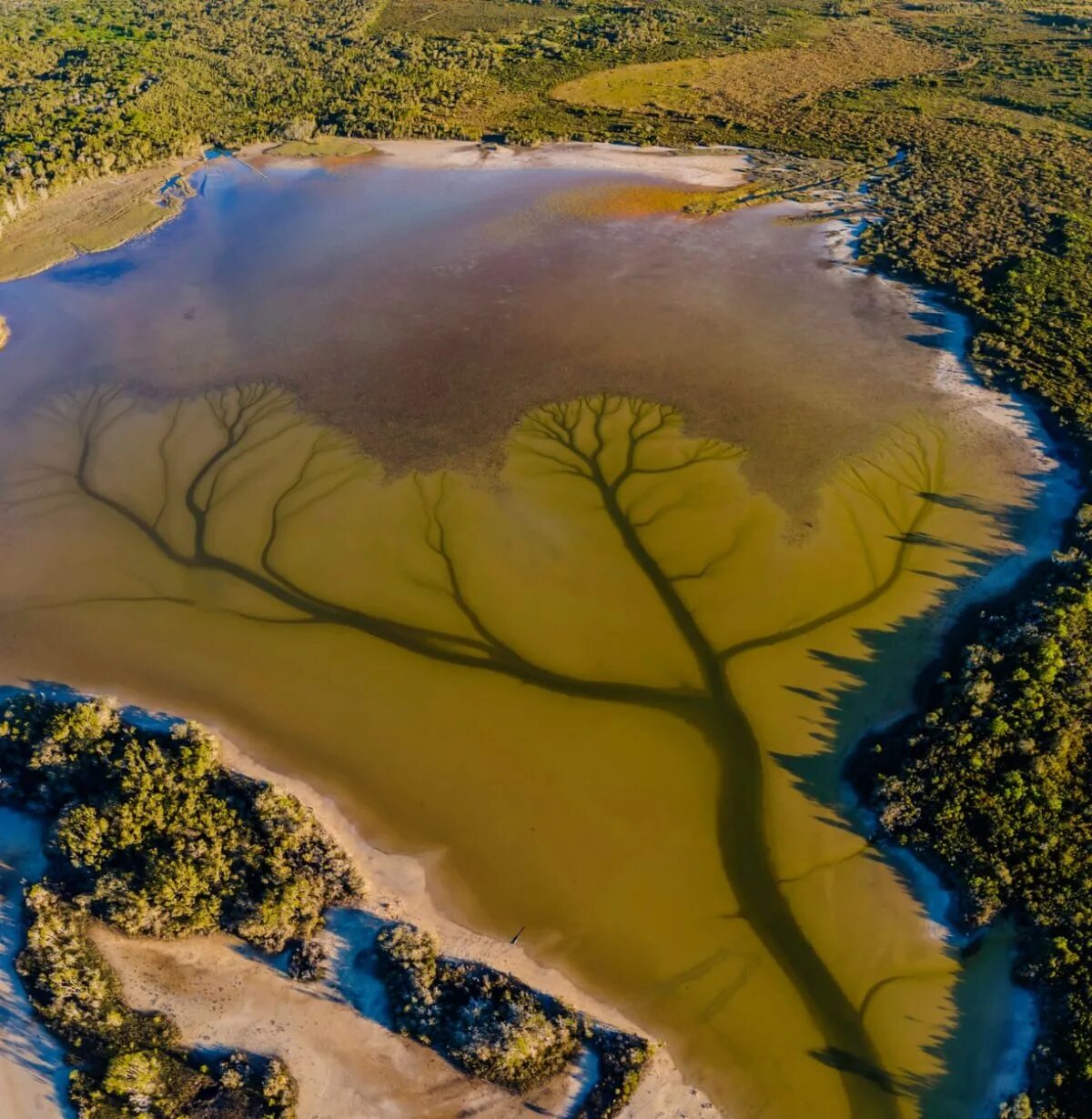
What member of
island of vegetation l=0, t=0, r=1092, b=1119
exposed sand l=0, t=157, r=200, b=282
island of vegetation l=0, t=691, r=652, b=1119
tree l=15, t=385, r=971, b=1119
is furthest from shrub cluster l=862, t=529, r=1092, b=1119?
exposed sand l=0, t=157, r=200, b=282

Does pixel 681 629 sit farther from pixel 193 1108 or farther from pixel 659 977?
pixel 193 1108

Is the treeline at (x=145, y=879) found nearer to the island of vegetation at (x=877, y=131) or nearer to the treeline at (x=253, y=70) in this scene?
the island of vegetation at (x=877, y=131)

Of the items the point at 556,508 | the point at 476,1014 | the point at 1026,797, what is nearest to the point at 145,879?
the point at 476,1014

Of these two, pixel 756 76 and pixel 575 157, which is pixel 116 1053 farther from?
pixel 756 76

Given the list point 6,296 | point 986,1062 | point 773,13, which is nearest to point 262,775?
point 986,1062

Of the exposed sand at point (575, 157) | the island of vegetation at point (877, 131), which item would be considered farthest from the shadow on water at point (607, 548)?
the exposed sand at point (575, 157)

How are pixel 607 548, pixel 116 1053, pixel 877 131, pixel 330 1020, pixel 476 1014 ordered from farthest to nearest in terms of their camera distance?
pixel 877 131
pixel 607 548
pixel 330 1020
pixel 476 1014
pixel 116 1053
